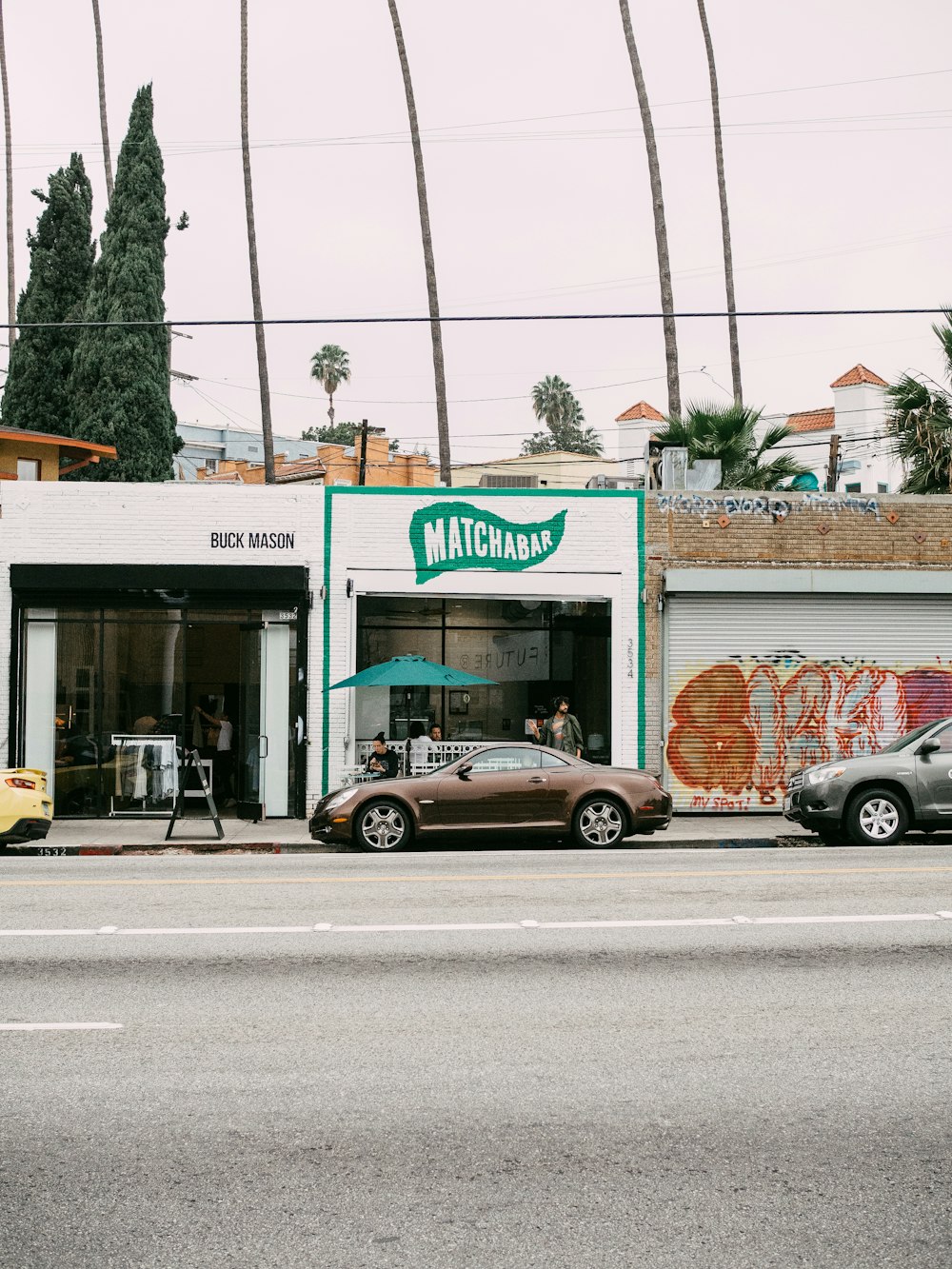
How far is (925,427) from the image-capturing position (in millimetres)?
22188

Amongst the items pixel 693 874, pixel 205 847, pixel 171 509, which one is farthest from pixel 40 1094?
pixel 171 509

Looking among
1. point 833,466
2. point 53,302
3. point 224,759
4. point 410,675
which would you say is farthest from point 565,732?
point 53,302

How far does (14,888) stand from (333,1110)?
7591 mm

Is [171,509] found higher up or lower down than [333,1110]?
higher up

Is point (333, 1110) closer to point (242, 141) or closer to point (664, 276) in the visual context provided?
point (664, 276)

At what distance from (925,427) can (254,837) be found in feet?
42.5

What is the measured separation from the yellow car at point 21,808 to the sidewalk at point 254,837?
1.41 meters

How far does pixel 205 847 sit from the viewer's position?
1733cm

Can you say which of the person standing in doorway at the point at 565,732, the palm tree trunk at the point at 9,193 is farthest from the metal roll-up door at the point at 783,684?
the palm tree trunk at the point at 9,193

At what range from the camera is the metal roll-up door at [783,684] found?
20.8 metres

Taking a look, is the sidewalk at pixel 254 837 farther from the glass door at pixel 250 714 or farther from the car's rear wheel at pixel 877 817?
the car's rear wheel at pixel 877 817

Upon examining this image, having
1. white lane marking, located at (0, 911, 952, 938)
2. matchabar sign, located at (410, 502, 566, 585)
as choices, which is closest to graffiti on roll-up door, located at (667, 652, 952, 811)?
matchabar sign, located at (410, 502, 566, 585)

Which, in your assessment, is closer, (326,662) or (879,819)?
(879,819)

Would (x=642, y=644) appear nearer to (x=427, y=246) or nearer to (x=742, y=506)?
(x=742, y=506)
